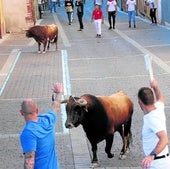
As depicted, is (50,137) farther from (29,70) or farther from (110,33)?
(110,33)

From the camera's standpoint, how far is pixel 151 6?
3525cm

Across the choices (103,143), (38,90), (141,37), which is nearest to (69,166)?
(103,143)

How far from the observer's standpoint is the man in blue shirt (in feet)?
18.6

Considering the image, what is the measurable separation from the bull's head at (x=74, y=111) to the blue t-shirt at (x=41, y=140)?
1.42m

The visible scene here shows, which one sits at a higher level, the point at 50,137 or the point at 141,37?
the point at 50,137

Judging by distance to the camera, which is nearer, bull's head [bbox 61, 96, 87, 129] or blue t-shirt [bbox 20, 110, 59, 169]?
blue t-shirt [bbox 20, 110, 59, 169]

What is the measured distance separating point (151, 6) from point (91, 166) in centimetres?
2804

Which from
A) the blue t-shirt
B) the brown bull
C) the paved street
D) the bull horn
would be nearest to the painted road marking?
the paved street

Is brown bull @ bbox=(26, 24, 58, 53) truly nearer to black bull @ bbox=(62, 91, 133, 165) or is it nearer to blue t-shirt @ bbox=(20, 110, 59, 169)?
black bull @ bbox=(62, 91, 133, 165)

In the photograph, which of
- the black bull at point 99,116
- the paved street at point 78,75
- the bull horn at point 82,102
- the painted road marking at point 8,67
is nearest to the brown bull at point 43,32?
the paved street at point 78,75

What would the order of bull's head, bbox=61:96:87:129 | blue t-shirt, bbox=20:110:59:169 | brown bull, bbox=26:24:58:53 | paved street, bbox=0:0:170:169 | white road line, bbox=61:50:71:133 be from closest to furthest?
blue t-shirt, bbox=20:110:59:169, bull's head, bbox=61:96:87:129, paved street, bbox=0:0:170:169, white road line, bbox=61:50:71:133, brown bull, bbox=26:24:58:53

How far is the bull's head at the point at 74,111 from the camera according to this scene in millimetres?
7469

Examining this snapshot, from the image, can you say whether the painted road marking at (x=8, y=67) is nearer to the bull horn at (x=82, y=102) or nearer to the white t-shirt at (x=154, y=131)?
the bull horn at (x=82, y=102)

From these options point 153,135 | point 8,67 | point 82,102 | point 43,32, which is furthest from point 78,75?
point 153,135
